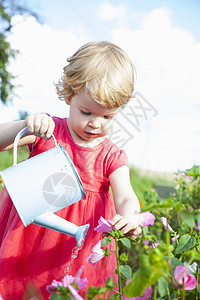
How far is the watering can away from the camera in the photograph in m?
0.80

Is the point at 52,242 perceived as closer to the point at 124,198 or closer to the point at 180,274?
the point at 124,198

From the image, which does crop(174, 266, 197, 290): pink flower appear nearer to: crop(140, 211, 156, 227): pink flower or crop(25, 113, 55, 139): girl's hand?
crop(140, 211, 156, 227): pink flower

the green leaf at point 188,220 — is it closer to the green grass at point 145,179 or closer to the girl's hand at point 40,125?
the girl's hand at point 40,125

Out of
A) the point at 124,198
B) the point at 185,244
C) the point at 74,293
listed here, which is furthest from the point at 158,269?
the point at 124,198

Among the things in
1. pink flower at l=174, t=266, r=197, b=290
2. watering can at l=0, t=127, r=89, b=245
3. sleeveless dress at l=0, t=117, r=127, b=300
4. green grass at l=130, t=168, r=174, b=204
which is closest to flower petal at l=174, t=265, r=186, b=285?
pink flower at l=174, t=266, r=197, b=290

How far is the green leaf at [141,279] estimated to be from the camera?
0.44 m

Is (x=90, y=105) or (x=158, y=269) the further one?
(x=90, y=105)

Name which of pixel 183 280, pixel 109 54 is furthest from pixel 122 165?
pixel 183 280

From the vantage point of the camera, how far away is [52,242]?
3.32 ft

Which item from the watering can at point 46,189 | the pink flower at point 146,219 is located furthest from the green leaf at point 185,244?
the watering can at point 46,189

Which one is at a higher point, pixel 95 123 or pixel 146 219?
pixel 95 123

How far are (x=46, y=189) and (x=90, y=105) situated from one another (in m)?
0.34

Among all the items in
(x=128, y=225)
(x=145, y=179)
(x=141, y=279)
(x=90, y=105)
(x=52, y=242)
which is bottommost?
(x=145, y=179)

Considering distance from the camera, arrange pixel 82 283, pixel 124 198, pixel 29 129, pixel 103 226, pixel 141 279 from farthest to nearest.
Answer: pixel 124 198
pixel 29 129
pixel 103 226
pixel 82 283
pixel 141 279
